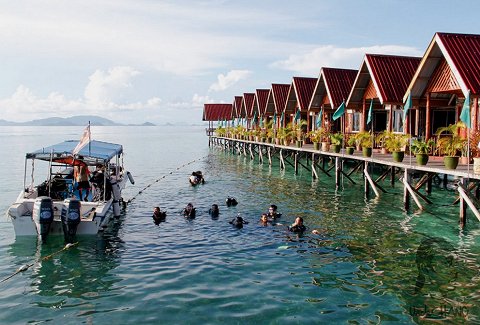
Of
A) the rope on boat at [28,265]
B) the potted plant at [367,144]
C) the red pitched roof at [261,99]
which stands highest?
the red pitched roof at [261,99]

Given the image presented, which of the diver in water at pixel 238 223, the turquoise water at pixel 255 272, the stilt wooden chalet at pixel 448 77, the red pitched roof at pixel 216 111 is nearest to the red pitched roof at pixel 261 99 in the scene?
the red pitched roof at pixel 216 111

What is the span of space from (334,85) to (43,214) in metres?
25.6

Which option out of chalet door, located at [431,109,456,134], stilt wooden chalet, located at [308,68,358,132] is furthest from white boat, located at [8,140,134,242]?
stilt wooden chalet, located at [308,68,358,132]

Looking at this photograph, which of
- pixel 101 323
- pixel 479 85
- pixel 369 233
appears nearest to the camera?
pixel 101 323

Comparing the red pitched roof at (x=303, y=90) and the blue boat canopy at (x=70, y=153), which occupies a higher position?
the red pitched roof at (x=303, y=90)

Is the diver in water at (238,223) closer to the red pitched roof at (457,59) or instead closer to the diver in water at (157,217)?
the diver in water at (157,217)

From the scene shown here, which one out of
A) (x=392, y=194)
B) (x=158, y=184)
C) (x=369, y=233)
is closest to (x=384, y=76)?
(x=392, y=194)

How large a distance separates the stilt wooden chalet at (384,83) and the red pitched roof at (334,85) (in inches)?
94.0

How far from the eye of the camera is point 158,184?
108 feet

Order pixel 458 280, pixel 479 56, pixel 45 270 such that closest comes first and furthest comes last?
pixel 458 280 → pixel 45 270 → pixel 479 56

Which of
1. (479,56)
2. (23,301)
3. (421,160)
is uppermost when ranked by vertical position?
(479,56)

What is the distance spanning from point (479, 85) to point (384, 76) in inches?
371

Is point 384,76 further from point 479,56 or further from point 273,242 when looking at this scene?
point 273,242

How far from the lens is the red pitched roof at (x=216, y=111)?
275 ft
